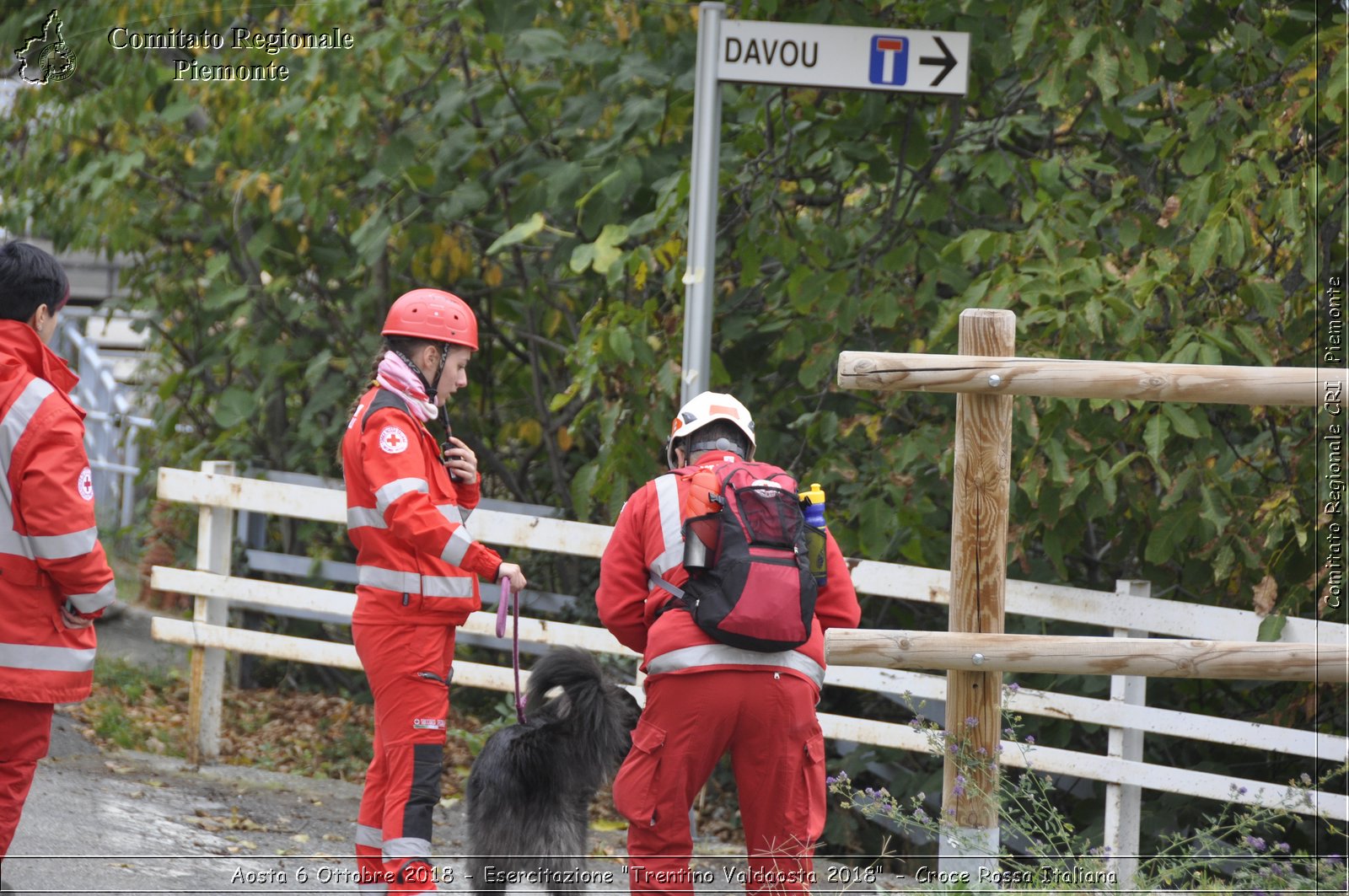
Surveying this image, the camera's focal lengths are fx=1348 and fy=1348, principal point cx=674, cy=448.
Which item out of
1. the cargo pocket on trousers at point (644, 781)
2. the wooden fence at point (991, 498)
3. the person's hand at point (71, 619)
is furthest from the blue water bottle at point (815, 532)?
the person's hand at point (71, 619)

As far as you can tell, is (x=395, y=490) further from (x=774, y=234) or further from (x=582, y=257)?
(x=774, y=234)

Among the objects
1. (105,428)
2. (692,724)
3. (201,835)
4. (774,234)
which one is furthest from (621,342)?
(105,428)

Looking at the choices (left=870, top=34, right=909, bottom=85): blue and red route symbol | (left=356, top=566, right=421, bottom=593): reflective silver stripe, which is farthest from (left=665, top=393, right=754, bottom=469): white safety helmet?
(left=870, top=34, right=909, bottom=85): blue and red route symbol

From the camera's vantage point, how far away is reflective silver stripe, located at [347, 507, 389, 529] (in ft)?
14.8

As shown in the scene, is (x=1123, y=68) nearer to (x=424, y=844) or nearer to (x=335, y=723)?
(x=424, y=844)

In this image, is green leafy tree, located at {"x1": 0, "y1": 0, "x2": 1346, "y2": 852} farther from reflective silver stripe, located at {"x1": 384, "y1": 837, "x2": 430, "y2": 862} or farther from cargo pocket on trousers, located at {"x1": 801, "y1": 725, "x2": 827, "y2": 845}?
reflective silver stripe, located at {"x1": 384, "y1": 837, "x2": 430, "y2": 862}

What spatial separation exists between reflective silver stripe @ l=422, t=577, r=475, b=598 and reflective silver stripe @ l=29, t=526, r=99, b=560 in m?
1.06

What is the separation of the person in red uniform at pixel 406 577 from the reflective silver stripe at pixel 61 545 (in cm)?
88

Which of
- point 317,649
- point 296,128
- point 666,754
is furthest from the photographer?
point 296,128

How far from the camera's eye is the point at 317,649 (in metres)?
6.62

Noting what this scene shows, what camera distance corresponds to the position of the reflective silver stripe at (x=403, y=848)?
14.4 ft

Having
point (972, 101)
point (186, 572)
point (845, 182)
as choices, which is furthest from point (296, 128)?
point (972, 101)

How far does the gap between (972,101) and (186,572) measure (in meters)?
4.58

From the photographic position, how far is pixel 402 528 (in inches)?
170
